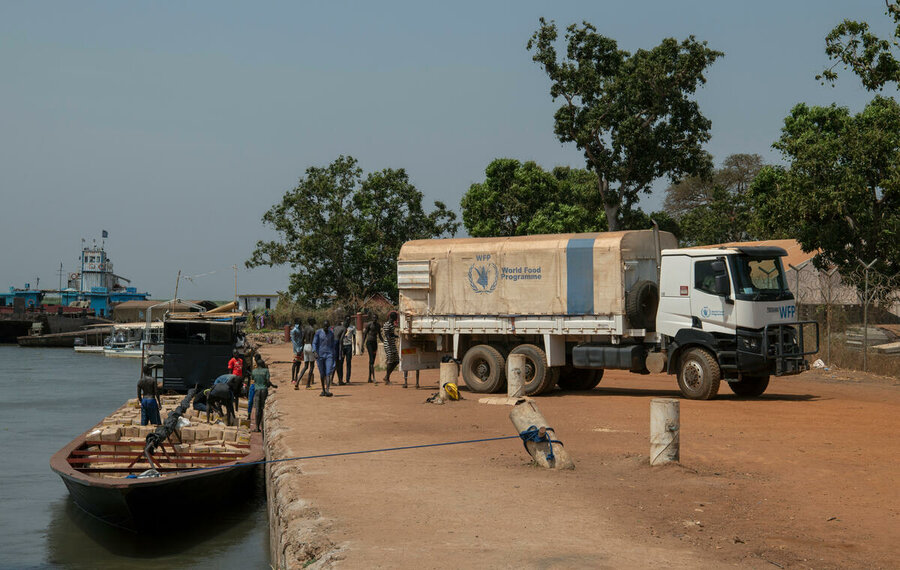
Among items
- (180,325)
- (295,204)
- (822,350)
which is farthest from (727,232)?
(180,325)

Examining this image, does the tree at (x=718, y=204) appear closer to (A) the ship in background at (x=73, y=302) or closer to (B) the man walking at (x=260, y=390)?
(B) the man walking at (x=260, y=390)

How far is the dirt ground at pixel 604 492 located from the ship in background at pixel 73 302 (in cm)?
8946

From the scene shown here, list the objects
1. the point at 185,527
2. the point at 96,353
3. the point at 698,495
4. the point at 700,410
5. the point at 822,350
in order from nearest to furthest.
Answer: the point at 698,495 < the point at 185,527 < the point at 700,410 < the point at 822,350 < the point at 96,353

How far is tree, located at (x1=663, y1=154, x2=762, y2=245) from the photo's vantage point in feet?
199

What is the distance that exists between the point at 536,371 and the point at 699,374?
3479 mm

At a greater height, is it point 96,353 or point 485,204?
point 485,204


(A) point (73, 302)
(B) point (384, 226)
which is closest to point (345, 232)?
(B) point (384, 226)

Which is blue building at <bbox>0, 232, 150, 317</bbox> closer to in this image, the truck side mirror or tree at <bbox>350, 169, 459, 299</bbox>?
tree at <bbox>350, 169, 459, 299</bbox>

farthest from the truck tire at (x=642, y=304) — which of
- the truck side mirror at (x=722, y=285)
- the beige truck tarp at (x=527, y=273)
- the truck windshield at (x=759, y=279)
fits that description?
the truck windshield at (x=759, y=279)

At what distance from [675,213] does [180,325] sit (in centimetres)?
5094

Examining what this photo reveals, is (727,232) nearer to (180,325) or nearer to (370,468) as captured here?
(180,325)

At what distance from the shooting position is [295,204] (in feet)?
192

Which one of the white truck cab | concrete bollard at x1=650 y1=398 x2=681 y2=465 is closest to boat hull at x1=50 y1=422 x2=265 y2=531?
concrete bollard at x1=650 y1=398 x2=681 y2=465

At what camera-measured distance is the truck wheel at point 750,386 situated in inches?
780
